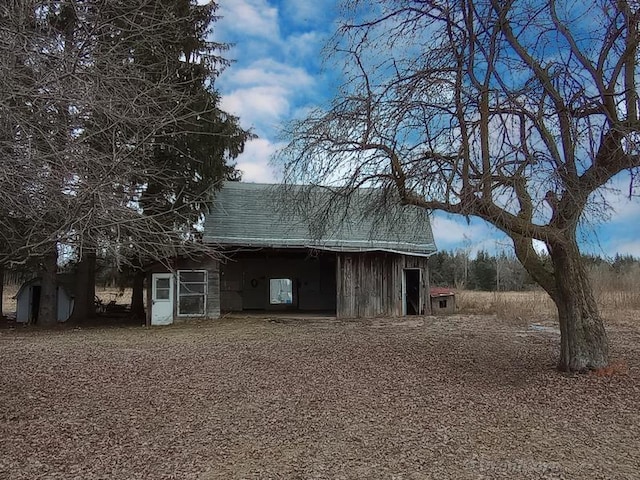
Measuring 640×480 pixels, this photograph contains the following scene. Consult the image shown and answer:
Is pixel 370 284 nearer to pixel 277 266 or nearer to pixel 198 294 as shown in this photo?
pixel 277 266

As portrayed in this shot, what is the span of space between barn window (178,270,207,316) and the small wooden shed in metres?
4.35

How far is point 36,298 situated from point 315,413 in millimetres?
17512

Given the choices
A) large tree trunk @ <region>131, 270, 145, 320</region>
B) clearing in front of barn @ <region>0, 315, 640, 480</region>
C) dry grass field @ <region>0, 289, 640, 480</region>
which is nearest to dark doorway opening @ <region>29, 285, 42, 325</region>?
large tree trunk @ <region>131, 270, 145, 320</region>

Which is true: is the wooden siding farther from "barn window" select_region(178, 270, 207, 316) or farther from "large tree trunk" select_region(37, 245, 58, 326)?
"large tree trunk" select_region(37, 245, 58, 326)

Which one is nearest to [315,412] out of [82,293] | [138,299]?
[82,293]

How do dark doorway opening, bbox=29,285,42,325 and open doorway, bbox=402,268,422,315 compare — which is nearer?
dark doorway opening, bbox=29,285,42,325

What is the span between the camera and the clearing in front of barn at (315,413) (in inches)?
175

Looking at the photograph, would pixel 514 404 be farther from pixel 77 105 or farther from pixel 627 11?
pixel 77 105

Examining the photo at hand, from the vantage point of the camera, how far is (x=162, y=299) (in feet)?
57.1

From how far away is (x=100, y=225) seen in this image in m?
4.12

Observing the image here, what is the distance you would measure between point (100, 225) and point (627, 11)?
268 inches

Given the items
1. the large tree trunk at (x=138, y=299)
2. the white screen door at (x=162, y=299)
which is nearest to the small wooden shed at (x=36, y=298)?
the large tree trunk at (x=138, y=299)

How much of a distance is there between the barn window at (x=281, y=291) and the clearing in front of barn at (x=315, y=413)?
A: 41.1ft

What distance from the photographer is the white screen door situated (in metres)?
17.2
